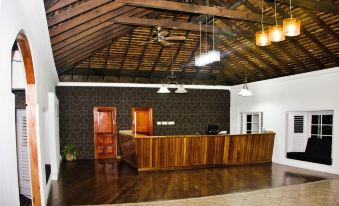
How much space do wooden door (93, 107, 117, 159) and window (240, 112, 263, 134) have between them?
5.70 meters

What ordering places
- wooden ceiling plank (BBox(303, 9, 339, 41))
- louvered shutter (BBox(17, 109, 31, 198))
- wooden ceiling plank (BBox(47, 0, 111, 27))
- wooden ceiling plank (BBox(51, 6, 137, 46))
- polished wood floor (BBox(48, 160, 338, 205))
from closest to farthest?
wooden ceiling plank (BBox(47, 0, 111, 27)) < wooden ceiling plank (BBox(51, 6, 137, 46)) < louvered shutter (BBox(17, 109, 31, 198)) < polished wood floor (BBox(48, 160, 338, 205)) < wooden ceiling plank (BBox(303, 9, 339, 41))

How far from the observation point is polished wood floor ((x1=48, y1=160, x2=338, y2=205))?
214 inches

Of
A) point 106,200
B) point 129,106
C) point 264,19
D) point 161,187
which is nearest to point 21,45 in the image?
point 106,200

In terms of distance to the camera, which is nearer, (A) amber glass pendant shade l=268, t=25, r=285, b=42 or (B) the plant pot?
(A) amber glass pendant shade l=268, t=25, r=285, b=42

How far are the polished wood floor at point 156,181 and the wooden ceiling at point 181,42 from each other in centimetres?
321

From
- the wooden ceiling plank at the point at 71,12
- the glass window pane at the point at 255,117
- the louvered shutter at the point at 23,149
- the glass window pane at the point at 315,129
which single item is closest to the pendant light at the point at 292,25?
the wooden ceiling plank at the point at 71,12

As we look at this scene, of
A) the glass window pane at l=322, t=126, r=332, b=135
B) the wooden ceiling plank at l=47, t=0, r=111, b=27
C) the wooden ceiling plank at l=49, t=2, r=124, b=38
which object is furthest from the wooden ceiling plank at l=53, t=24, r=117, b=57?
the glass window pane at l=322, t=126, r=332, b=135

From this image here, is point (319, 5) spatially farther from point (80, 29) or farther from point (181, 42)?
point (80, 29)

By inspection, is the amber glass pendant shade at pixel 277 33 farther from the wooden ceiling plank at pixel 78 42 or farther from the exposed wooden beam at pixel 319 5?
the wooden ceiling plank at pixel 78 42

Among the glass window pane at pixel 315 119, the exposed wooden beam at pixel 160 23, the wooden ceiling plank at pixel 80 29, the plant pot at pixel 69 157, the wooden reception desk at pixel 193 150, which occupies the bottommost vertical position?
the plant pot at pixel 69 157

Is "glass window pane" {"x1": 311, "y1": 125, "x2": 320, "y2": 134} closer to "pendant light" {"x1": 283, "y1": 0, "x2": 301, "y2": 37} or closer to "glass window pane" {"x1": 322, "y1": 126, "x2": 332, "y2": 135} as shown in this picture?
"glass window pane" {"x1": 322, "y1": 126, "x2": 332, "y2": 135}

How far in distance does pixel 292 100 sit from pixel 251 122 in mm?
2639

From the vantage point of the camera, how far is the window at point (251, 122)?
10.5m

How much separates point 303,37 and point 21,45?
7050 millimetres
